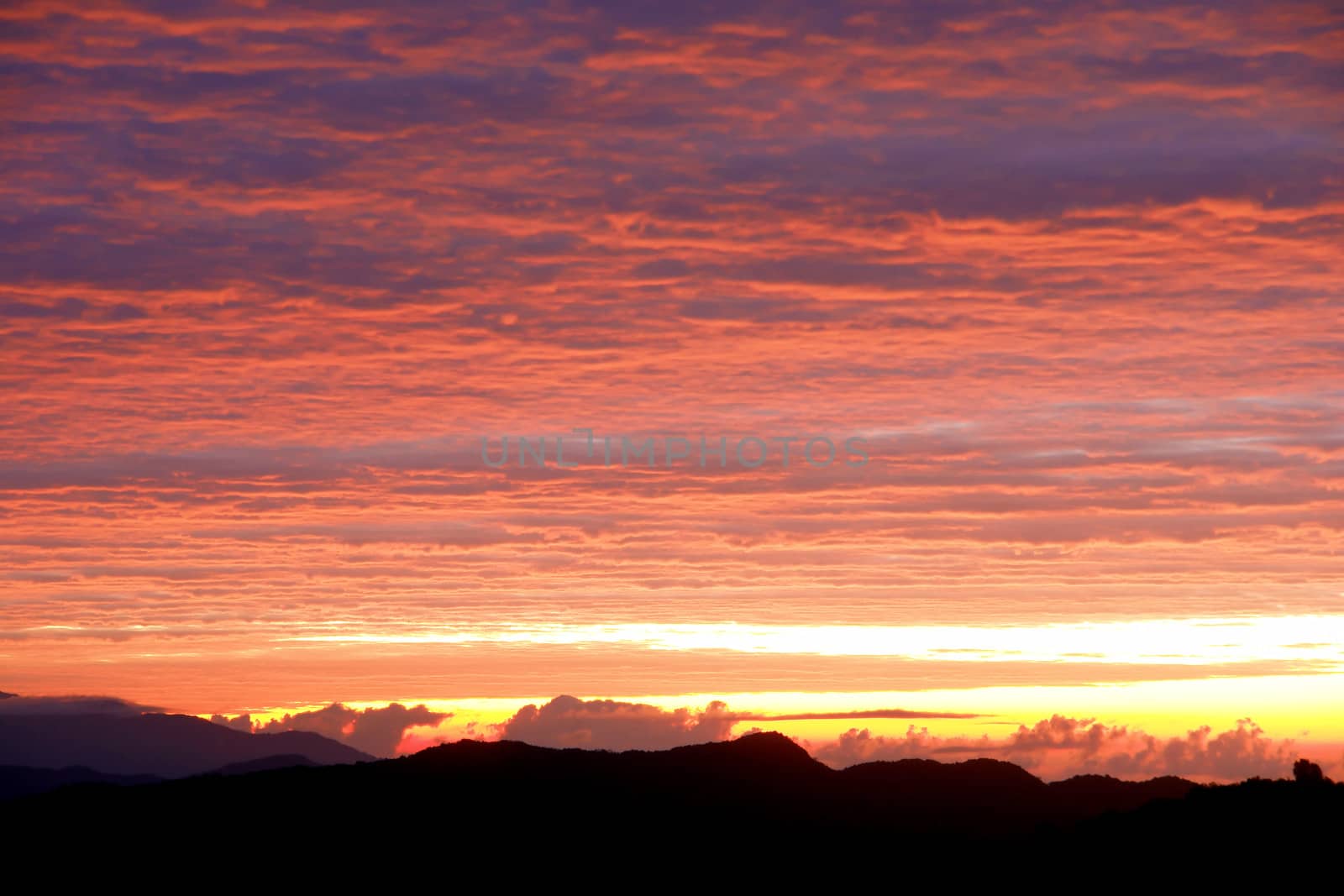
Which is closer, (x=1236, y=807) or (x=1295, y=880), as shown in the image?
(x=1295, y=880)

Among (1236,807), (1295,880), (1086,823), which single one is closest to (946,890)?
(1086,823)

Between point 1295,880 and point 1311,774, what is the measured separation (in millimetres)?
28348

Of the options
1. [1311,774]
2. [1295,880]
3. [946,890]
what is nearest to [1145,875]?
[1295,880]

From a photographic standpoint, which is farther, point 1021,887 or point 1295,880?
Answer: point 1021,887

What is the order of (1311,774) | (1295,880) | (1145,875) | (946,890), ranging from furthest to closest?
(946,890) → (1311,774) → (1145,875) → (1295,880)

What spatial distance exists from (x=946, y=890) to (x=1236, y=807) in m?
51.6

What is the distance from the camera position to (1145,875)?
149375 millimetres

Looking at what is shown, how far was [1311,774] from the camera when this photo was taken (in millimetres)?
163000

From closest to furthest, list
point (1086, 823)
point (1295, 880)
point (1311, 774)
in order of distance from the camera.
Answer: point (1295, 880), point (1311, 774), point (1086, 823)

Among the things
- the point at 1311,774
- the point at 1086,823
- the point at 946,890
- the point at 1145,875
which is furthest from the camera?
the point at 946,890

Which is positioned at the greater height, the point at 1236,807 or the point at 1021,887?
the point at 1236,807

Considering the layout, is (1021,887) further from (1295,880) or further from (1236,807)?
(1295,880)

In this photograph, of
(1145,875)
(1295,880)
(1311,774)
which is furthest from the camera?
(1311,774)

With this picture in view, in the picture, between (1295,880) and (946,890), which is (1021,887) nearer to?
(946,890)
